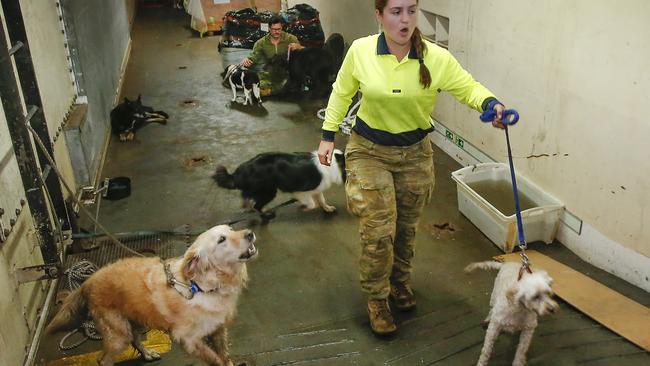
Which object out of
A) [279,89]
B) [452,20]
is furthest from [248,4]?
[452,20]

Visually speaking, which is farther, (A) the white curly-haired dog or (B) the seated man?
(B) the seated man

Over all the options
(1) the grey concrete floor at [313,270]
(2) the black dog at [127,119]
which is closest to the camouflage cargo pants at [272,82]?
(1) the grey concrete floor at [313,270]

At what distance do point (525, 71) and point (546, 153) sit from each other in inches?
24.9

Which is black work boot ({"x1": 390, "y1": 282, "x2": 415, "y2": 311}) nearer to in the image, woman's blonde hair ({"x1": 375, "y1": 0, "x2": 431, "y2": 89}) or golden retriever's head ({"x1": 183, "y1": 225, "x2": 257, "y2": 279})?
golden retriever's head ({"x1": 183, "y1": 225, "x2": 257, "y2": 279})

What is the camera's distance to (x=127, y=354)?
3.01 meters

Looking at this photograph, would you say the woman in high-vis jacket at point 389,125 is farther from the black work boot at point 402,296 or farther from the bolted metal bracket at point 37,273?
the bolted metal bracket at point 37,273

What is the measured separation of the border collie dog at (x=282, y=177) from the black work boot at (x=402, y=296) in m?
1.22

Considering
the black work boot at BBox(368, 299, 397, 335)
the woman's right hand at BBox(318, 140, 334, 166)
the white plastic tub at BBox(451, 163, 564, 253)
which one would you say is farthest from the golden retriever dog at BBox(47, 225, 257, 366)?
the white plastic tub at BBox(451, 163, 564, 253)

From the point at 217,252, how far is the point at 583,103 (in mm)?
2511

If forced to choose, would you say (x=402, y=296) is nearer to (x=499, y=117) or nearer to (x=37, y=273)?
(x=499, y=117)

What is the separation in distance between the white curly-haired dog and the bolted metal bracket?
231cm

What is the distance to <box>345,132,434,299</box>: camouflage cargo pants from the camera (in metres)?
2.77

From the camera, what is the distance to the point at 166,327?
2553 millimetres

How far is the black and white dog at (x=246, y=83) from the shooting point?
691 cm
